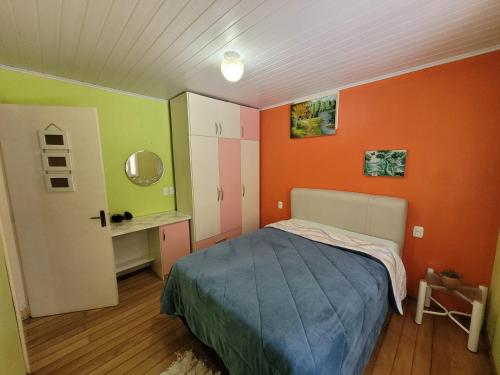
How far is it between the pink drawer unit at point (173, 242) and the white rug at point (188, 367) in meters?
1.28

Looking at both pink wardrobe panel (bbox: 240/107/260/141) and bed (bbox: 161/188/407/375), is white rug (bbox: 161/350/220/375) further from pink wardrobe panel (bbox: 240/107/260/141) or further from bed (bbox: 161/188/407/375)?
pink wardrobe panel (bbox: 240/107/260/141)

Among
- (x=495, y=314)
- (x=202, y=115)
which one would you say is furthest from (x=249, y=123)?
(x=495, y=314)

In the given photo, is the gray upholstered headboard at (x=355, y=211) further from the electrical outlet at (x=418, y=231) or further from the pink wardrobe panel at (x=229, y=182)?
the pink wardrobe panel at (x=229, y=182)

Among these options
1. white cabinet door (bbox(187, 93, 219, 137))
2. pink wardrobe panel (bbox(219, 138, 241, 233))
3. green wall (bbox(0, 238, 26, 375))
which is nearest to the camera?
green wall (bbox(0, 238, 26, 375))

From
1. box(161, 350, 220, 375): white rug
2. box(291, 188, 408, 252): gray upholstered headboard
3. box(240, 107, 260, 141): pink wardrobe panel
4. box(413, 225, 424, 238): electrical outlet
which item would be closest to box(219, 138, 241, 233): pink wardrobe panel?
box(240, 107, 260, 141): pink wardrobe panel

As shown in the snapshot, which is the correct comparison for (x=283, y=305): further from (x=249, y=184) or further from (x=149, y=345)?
(x=249, y=184)

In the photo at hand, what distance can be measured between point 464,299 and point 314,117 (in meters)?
2.42

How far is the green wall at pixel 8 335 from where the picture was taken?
1182mm

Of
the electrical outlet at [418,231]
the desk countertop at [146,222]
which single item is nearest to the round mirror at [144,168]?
the desk countertop at [146,222]

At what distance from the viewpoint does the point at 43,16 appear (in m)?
1.28

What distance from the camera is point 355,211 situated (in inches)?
95.3

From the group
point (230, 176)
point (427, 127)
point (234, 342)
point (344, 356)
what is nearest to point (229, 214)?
point (230, 176)

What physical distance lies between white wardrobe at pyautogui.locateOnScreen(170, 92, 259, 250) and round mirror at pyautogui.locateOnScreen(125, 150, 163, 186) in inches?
10.2

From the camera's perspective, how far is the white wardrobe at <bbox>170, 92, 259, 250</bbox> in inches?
107
